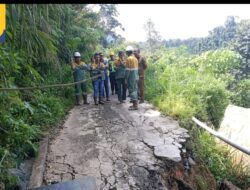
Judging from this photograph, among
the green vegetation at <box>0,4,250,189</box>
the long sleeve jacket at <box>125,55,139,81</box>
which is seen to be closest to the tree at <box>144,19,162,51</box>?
the green vegetation at <box>0,4,250,189</box>

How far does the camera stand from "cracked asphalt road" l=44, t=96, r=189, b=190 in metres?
4.45

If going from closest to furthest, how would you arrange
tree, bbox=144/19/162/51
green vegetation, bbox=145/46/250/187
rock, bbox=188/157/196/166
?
rock, bbox=188/157/196/166 < green vegetation, bbox=145/46/250/187 < tree, bbox=144/19/162/51

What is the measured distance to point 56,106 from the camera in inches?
309

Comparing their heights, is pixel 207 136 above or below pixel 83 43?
below

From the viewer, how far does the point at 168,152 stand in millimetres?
5340

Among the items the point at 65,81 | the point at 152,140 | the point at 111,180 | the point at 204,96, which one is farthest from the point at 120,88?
the point at 111,180

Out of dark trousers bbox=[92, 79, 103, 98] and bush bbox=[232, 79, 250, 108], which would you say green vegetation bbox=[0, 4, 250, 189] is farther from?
dark trousers bbox=[92, 79, 103, 98]

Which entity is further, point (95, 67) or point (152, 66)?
point (152, 66)

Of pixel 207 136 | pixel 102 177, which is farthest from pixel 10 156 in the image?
pixel 207 136

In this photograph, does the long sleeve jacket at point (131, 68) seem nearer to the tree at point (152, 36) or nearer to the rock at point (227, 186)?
the rock at point (227, 186)

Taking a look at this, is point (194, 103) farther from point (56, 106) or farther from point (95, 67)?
point (56, 106)

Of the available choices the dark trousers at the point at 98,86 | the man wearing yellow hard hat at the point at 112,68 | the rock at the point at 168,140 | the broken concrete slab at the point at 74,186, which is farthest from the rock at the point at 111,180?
the man wearing yellow hard hat at the point at 112,68

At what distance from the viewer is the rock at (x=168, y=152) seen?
5.19 metres

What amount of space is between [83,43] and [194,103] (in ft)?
21.4
